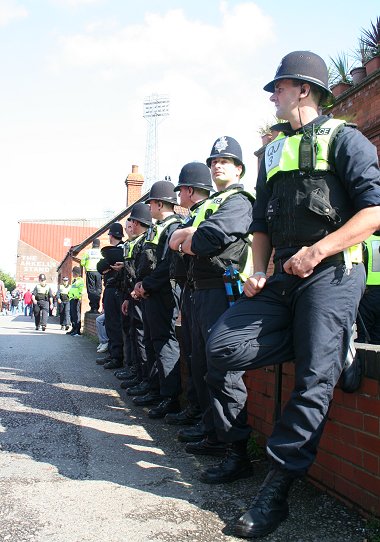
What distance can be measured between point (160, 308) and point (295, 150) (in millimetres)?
2916

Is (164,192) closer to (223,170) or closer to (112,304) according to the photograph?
(223,170)

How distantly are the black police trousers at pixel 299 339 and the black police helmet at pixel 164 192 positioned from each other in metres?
3.15

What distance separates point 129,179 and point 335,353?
27.3 metres

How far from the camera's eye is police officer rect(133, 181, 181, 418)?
16.8 ft

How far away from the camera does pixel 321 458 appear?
302cm

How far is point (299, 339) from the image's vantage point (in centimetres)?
259

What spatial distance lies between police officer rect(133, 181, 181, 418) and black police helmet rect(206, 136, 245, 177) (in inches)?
55.6

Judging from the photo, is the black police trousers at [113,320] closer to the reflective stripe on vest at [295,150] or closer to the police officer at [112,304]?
the police officer at [112,304]

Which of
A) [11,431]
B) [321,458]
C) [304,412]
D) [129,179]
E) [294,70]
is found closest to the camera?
[304,412]

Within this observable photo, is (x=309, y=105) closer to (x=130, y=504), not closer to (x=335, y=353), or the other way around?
(x=335, y=353)

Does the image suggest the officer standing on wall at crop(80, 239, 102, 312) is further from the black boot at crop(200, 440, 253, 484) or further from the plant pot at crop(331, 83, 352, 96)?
the black boot at crop(200, 440, 253, 484)

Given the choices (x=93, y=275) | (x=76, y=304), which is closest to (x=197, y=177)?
(x=93, y=275)

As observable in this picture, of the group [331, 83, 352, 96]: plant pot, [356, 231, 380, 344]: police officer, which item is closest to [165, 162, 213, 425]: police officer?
[356, 231, 380, 344]: police officer

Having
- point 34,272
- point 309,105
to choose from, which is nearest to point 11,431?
point 309,105
